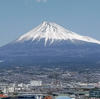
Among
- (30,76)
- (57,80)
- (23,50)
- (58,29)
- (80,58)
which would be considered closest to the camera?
(57,80)

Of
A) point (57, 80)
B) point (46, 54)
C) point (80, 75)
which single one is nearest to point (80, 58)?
point (46, 54)

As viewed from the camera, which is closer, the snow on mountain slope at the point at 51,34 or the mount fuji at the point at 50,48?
the mount fuji at the point at 50,48

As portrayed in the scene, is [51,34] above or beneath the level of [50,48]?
above

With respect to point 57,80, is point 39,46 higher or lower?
higher

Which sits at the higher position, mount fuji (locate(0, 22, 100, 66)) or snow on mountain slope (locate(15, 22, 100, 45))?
snow on mountain slope (locate(15, 22, 100, 45))

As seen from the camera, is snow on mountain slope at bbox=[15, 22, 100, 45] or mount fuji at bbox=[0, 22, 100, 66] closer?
mount fuji at bbox=[0, 22, 100, 66]

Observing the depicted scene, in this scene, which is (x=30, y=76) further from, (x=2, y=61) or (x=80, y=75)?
(x=2, y=61)
